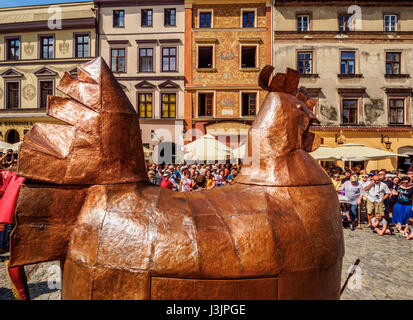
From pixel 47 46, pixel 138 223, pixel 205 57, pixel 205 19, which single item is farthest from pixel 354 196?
pixel 47 46

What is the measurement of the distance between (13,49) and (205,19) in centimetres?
1396

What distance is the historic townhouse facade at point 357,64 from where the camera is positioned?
16.5 metres

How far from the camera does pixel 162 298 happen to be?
49.3 inches

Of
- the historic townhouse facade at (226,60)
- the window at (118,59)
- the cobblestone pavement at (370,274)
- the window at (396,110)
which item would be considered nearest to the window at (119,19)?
the window at (118,59)

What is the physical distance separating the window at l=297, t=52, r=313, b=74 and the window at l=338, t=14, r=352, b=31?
258cm

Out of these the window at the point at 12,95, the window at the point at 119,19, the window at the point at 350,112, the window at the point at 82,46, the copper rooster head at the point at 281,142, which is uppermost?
the window at the point at 119,19

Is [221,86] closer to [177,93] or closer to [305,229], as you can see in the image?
[177,93]

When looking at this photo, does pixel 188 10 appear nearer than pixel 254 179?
No

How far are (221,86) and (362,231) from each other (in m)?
12.3

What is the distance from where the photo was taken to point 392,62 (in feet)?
54.9

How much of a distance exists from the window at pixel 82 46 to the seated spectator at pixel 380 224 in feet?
61.8

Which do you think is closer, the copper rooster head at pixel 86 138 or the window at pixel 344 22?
the copper rooster head at pixel 86 138

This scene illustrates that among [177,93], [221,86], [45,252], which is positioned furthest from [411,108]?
[45,252]

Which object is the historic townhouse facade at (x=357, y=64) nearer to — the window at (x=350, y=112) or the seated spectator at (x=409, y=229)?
the window at (x=350, y=112)
